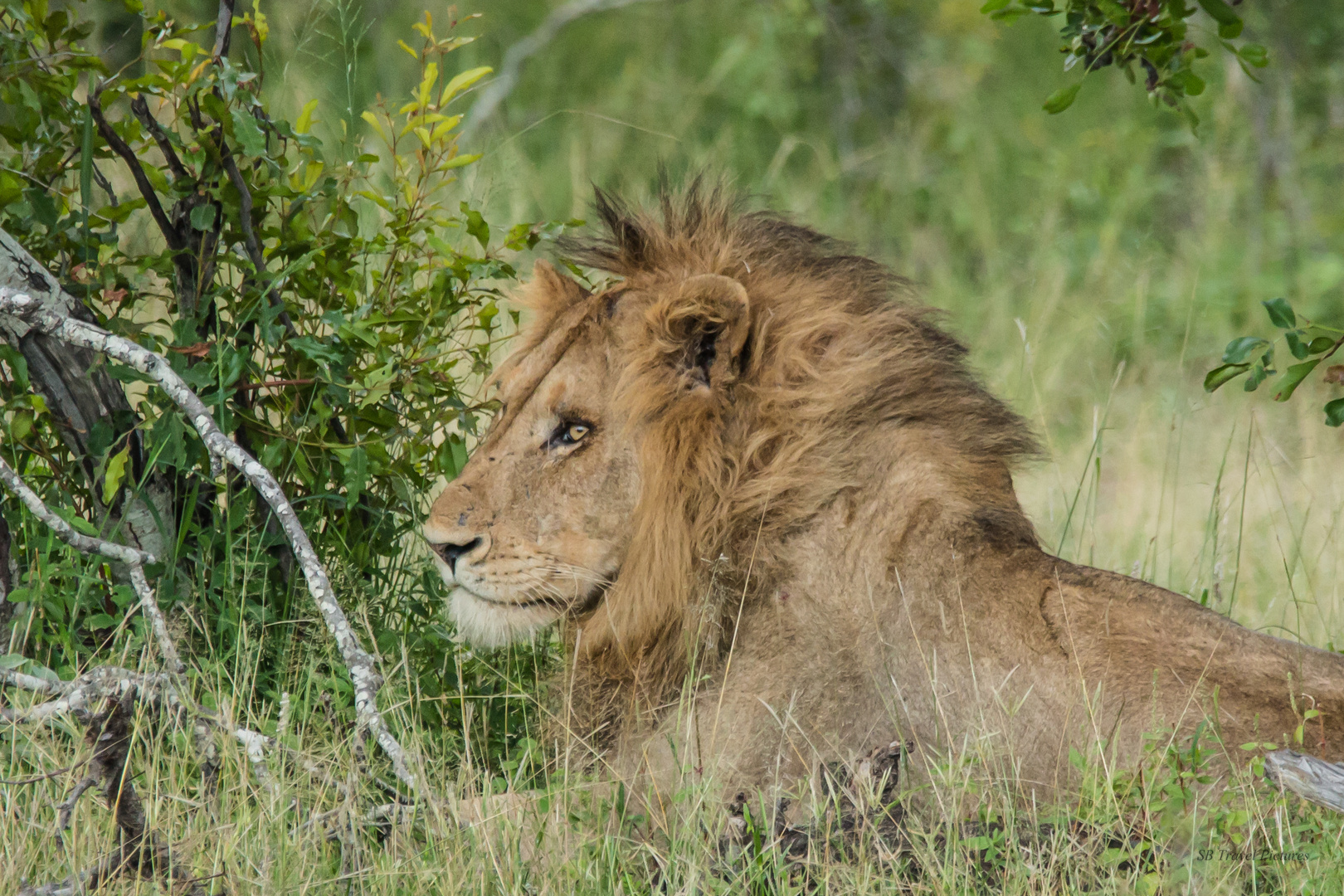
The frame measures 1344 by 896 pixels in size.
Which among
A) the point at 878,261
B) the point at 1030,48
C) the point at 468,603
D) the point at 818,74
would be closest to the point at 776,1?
the point at 818,74

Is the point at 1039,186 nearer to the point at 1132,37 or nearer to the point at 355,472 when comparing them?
the point at 1132,37

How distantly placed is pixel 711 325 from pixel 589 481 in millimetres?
475

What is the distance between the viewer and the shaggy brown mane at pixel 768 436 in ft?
10.7

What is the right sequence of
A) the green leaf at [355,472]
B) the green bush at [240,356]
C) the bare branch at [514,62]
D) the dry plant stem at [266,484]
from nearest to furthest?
the dry plant stem at [266,484] < the green bush at [240,356] < the green leaf at [355,472] < the bare branch at [514,62]

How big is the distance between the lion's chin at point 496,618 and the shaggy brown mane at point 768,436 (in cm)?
13

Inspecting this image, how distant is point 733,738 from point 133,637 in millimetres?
1606

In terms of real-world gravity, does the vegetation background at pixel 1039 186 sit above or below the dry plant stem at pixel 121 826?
below

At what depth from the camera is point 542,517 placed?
3.38 m

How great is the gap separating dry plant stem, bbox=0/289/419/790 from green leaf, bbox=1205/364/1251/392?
1926 millimetres

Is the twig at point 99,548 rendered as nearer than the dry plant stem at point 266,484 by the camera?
No

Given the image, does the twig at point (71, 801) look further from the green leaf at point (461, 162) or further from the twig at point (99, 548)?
the green leaf at point (461, 162)

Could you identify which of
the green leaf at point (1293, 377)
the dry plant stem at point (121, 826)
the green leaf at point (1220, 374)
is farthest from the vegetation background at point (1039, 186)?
the green leaf at point (1293, 377)

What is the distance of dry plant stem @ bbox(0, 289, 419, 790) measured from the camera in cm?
296

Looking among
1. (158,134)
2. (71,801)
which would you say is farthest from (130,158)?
(71,801)
